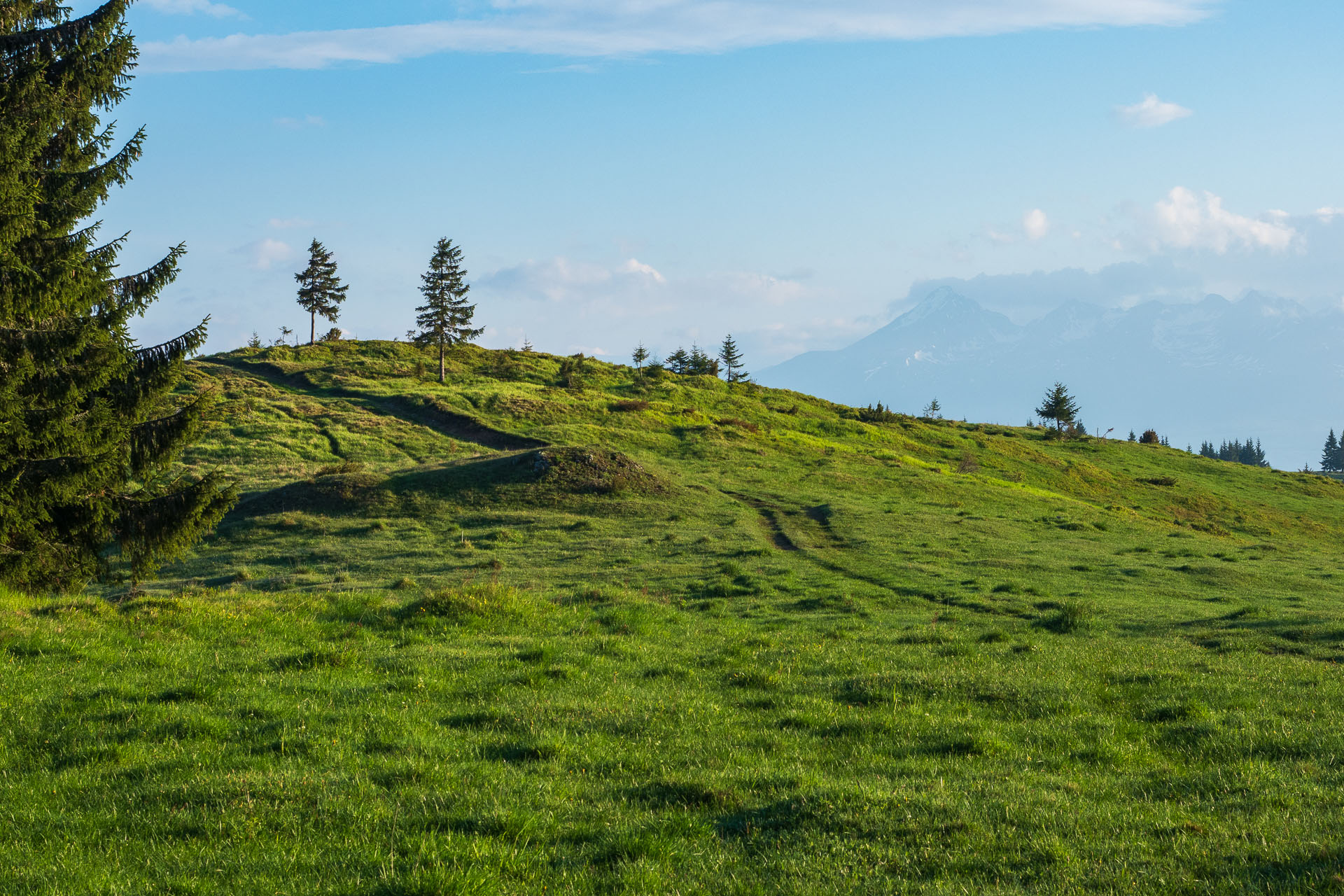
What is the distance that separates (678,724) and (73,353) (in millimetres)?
17644

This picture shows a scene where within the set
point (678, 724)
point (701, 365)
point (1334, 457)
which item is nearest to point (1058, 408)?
point (701, 365)

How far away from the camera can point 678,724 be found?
36.0ft

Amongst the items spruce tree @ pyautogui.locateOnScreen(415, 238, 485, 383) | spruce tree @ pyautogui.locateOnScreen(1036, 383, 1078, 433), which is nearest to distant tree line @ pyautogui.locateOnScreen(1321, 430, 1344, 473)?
spruce tree @ pyautogui.locateOnScreen(1036, 383, 1078, 433)

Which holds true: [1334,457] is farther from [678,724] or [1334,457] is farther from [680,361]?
[678,724]

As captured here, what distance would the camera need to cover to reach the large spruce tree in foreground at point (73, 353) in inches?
730

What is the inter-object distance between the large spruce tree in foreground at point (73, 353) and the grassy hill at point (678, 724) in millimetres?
2725

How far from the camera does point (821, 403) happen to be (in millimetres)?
114562

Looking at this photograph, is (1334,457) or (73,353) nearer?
(73,353)

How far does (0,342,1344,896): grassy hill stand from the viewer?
21.3 feet

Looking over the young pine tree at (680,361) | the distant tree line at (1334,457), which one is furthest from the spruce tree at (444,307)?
the distant tree line at (1334,457)

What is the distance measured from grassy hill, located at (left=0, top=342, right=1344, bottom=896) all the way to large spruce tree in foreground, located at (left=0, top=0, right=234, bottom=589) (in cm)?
272

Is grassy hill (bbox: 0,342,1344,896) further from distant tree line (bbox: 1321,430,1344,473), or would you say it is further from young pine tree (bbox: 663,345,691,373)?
distant tree line (bbox: 1321,430,1344,473)

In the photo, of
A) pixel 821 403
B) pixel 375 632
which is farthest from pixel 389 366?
pixel 375 632

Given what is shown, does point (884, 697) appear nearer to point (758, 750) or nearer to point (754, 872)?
point (758, 750)
